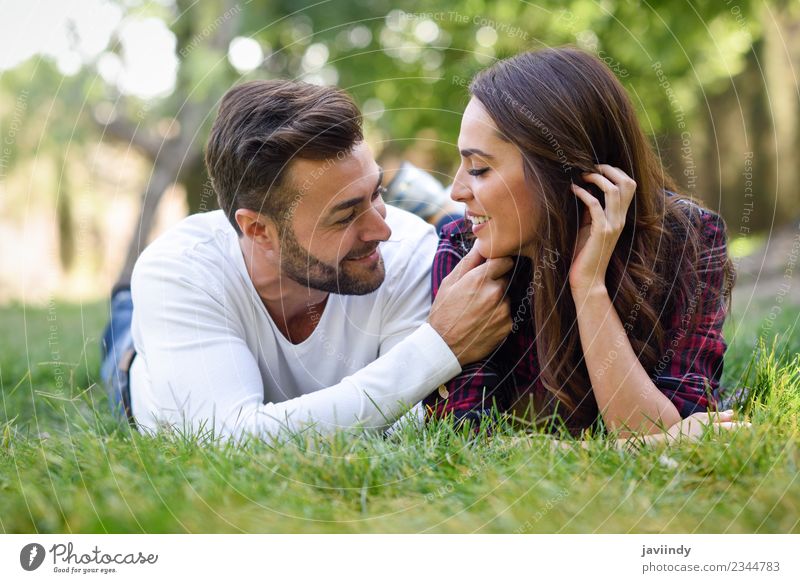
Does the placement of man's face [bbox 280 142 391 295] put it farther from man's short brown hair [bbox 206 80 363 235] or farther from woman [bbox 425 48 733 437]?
woman [bbox 425 48 733 437]

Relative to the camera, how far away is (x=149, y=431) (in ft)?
8.73

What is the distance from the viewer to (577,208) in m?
2.71

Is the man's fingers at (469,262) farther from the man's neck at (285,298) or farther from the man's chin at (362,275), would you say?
the man's neck at (285,298)

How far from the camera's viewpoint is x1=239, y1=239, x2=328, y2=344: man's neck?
312cm

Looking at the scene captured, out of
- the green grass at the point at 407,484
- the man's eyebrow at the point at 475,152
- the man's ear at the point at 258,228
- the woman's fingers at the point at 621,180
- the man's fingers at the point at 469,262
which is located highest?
the man's eyebrow at the point at 475,152

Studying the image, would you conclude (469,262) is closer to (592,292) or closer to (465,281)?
(465,281)

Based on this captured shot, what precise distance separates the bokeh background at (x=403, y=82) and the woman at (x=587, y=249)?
302cm

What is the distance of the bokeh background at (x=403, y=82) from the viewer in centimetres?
648

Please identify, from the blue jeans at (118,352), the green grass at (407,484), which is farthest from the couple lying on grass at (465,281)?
the blue jeans at (118,352)

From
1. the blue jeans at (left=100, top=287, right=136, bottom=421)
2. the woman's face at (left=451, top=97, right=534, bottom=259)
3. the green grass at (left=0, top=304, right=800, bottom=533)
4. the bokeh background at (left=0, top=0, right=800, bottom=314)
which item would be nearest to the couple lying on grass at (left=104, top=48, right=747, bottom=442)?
the woman's face at (left=451, top=97, right=534, bottom=259)

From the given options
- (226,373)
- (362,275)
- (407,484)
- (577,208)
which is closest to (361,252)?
(362,275)

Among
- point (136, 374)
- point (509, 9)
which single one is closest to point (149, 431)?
point (136, 374)
